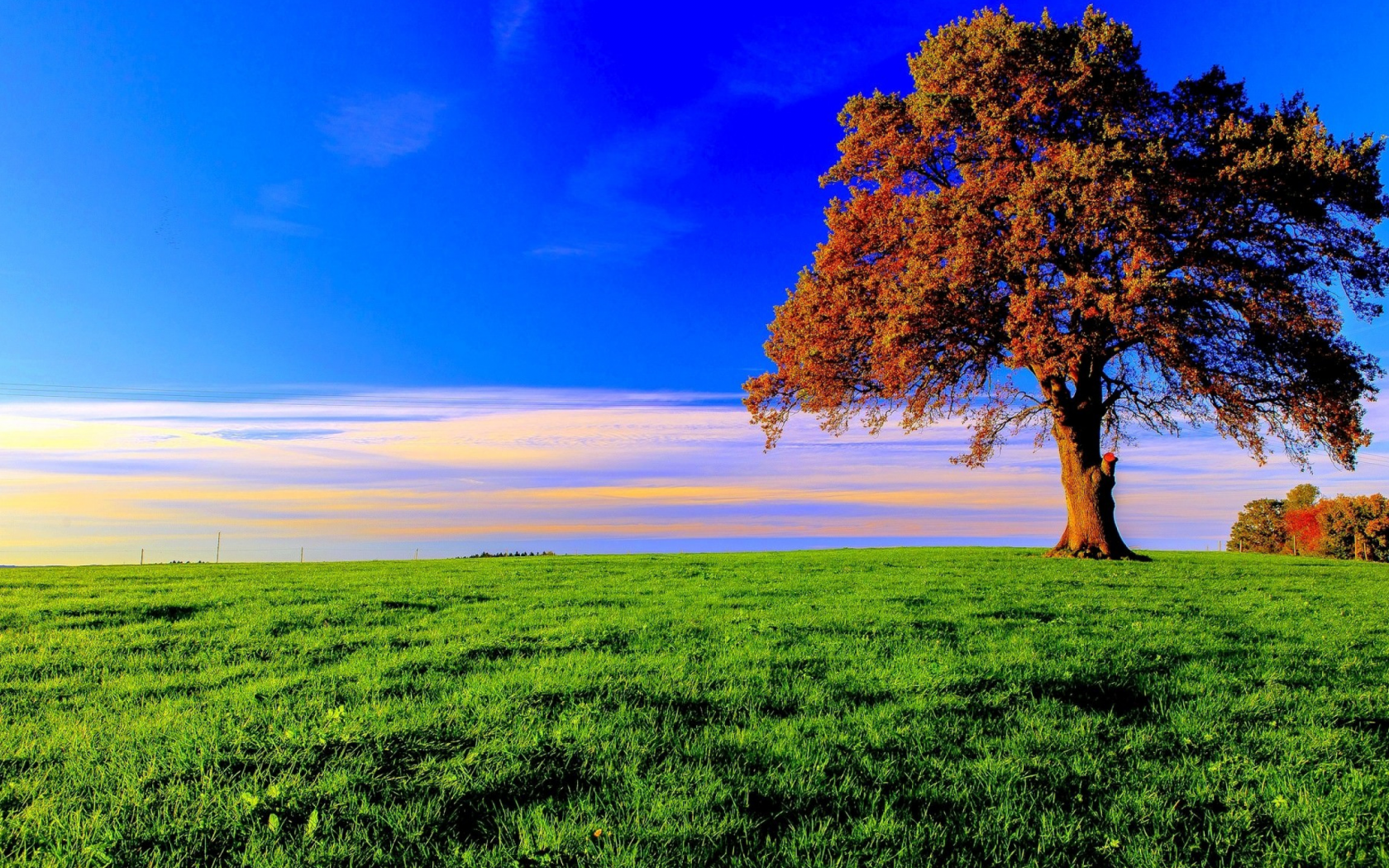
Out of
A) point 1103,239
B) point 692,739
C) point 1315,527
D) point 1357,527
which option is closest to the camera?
point 692,739

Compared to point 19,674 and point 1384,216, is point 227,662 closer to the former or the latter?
point 19,674

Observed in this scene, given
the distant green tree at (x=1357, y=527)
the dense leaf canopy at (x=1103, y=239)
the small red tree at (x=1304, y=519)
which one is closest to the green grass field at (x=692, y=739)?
the dense leaf canopy at (x=1103, y=239)

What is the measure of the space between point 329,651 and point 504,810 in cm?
654

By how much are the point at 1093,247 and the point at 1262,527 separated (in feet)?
305

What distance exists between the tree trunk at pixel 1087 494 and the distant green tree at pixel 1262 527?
85.8m

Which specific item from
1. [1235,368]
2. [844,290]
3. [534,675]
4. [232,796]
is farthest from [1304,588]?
[232,796]

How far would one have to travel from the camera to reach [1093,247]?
90.4 ft

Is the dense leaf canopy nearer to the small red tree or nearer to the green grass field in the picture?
the green grass field

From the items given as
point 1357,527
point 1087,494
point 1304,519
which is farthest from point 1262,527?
point 1087,494

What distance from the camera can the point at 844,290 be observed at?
29578 mm

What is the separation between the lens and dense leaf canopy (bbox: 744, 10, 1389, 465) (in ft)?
81.5

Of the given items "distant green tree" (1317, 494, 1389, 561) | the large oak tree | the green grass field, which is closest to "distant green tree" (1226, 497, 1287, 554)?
"distant green tree" (1317, 494, 1389, 561)

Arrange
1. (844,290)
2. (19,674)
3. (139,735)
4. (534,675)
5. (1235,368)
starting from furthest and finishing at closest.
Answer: (844,290), (1235,368), (19,674), (534,675), (139,735)

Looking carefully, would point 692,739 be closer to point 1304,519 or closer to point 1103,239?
point 1103,239
